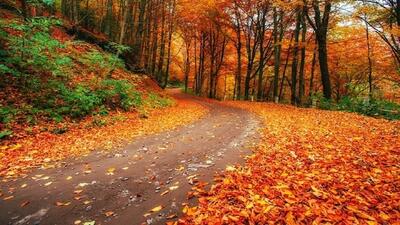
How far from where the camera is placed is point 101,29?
1148 inches

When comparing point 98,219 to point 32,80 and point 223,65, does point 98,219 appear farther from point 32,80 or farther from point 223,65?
point 223,65

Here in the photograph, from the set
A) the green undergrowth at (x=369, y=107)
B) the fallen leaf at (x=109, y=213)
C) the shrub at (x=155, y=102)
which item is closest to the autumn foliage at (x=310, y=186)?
the fallen leaf at (x=109, y=213)

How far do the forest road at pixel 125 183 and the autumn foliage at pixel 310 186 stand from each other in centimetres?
54

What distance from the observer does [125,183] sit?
18.4ft

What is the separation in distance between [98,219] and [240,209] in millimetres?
2287

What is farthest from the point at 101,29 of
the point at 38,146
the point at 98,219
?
the point at 98,219

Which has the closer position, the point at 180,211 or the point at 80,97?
the point at 180,211

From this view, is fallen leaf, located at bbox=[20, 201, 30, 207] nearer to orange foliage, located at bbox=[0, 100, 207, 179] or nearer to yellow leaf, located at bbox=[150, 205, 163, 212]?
orange foliage, located at bbox=[0, 100, 207, 179]

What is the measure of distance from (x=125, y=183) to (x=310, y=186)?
142 inches

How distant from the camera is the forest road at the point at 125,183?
14.7ft

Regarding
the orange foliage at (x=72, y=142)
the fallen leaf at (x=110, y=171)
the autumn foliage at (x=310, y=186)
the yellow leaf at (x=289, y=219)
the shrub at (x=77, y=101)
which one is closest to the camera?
the yellow leaf at (x=289, y=219)

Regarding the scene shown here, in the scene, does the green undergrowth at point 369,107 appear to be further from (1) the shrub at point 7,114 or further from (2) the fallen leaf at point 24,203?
(1) the shrub at point 7,114

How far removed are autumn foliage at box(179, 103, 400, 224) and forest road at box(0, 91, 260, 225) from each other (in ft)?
1.77

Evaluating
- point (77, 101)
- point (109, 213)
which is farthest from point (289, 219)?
point (77, 101)
